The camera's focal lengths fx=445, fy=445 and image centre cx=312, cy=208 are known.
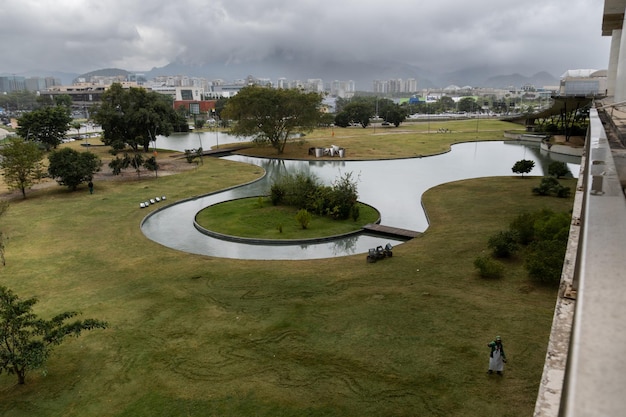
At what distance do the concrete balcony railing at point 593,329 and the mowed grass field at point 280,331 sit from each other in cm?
499

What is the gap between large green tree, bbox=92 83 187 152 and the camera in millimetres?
45500

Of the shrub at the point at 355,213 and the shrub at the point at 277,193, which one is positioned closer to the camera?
the shrub at the point at 355,213

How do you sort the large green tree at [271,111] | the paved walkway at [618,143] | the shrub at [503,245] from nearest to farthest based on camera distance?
1. the paved walkway at [618,143]
2. the shrub at [503,245]
3. the large green tree at [271,111]

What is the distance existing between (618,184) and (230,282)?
11.8 meters

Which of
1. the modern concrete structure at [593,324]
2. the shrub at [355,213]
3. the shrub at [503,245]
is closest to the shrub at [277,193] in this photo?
the shrub at [355,213]

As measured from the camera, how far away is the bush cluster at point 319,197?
23484mm

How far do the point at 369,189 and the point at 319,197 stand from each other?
7.18 m

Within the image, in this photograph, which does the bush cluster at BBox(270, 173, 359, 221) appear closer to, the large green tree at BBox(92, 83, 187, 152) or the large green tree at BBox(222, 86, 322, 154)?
the large green tree at BBox(222, 86, 322, 154)

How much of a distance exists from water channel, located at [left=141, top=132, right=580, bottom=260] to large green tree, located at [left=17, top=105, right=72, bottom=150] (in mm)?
13589

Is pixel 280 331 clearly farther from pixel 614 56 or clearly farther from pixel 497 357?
pixel 614 56

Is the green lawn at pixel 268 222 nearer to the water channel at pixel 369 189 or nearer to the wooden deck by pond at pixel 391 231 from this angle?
the wooden deck by pond at pixel 391 231

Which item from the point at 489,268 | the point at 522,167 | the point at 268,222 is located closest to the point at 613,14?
the point at 522,167

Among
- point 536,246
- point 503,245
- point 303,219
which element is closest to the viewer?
point 536,246

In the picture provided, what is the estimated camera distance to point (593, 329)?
115 inches
